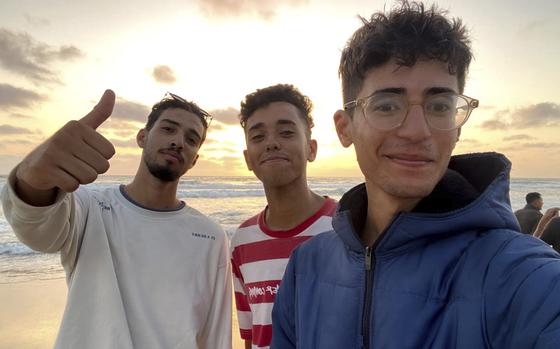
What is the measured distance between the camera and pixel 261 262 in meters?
2.99

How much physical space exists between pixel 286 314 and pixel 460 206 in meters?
1.13

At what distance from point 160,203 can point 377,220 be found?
227 centimetres

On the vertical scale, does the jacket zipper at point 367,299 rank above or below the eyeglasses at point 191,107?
below

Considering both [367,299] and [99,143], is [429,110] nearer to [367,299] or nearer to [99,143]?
[367,299]

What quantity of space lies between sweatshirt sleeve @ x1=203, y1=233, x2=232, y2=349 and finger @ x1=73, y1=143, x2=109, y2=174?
179 cm

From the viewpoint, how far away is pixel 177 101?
3.99 meters

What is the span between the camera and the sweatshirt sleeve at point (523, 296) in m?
1.09

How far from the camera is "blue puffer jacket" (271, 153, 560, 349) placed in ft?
3.85

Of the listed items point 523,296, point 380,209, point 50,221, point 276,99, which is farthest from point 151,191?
point 523,296

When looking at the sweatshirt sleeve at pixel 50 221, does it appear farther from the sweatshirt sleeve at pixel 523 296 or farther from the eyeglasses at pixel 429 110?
the sweatshirt sleeve at pixel 523 296

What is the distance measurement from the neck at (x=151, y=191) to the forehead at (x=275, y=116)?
1008 millimetres

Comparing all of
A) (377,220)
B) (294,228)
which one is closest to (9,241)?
(294,228)

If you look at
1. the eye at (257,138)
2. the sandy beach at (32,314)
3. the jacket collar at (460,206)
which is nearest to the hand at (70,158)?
the jacket collar at (460,206)

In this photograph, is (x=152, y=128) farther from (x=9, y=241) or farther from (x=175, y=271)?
→ (x=9, y=241)
